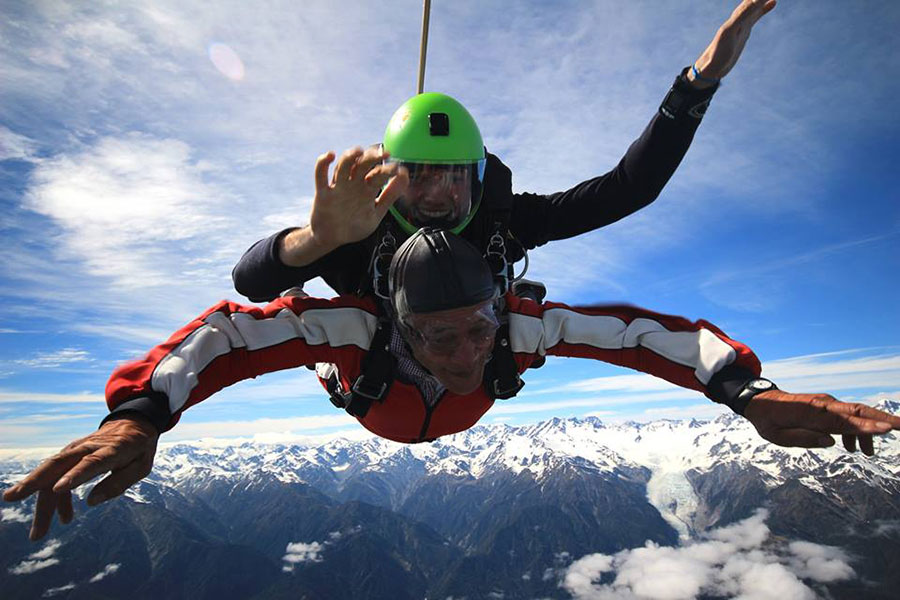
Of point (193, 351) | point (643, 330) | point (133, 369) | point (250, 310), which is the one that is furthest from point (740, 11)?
point (133, 369)

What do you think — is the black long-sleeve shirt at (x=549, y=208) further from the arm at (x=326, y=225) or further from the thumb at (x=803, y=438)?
the thumb at (x=803, y=438)

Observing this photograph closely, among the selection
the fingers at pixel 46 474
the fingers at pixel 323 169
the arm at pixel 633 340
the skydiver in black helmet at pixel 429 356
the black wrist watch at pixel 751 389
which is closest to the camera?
the fingers at pixel 46 474

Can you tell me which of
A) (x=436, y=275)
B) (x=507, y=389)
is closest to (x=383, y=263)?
(x=436, y=275)

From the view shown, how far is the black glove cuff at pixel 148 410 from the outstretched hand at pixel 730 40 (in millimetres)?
4322

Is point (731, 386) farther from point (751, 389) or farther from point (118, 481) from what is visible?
point (118, 481)

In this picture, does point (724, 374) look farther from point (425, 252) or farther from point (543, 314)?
point (425, 252)

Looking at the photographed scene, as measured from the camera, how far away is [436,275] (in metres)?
3.53

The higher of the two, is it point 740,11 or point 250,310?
point 740,11

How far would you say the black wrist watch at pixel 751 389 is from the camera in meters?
3.23

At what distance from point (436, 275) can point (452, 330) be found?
0.41 m

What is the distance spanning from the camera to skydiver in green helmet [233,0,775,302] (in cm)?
364

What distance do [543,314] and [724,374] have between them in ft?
4.33

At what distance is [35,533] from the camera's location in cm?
223

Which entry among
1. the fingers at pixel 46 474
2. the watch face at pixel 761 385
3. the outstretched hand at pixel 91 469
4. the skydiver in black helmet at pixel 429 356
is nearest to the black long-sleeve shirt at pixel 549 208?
the skydiver in black helmet at pixel 429 356
